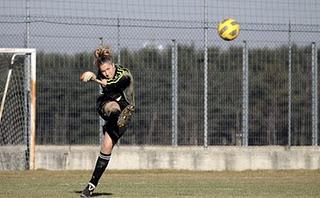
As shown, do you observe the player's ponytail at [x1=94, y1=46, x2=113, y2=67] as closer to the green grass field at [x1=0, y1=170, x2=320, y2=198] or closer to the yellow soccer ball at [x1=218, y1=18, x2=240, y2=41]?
the green grass field at [x1=0, y1=170, x2=320, y2=198]

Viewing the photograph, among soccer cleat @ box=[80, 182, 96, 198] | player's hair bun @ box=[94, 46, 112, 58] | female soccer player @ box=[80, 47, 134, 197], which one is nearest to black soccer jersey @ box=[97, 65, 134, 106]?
female soccer player @ box=[80, 47, 134, 197]

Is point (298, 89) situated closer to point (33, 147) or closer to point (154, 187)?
point (33, 147)

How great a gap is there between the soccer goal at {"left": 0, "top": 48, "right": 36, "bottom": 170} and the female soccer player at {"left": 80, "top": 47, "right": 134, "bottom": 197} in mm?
8225

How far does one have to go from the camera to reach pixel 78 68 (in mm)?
21766

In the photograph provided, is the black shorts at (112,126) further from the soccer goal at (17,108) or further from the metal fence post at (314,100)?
the metal fence post at (314,100)

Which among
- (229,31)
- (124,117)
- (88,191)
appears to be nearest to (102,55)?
(124,117)

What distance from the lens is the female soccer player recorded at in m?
13.4

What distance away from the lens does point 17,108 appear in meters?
22.3

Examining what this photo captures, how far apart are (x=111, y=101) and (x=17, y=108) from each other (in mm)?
9181

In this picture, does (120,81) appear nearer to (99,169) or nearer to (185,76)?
(99,169)

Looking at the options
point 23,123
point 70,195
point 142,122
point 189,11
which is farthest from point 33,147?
point 70,195

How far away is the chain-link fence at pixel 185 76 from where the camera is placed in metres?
21.8

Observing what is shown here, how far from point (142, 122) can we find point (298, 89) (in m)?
4.05

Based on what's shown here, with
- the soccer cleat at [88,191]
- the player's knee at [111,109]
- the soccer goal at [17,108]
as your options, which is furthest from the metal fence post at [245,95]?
the soccer cleat at [88,191]
